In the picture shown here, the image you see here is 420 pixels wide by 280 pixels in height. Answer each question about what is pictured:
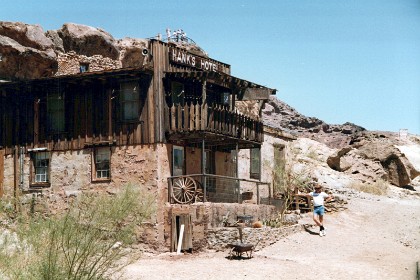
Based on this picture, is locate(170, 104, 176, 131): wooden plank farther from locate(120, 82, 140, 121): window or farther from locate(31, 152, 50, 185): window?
locate(31, 152, 50, 185): window

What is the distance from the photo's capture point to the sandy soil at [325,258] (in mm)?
19062

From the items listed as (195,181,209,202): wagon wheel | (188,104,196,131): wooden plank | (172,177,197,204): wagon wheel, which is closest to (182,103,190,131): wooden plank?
(188,104,196,131): wooden plank

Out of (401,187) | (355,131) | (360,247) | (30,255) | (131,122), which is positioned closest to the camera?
(30,255)

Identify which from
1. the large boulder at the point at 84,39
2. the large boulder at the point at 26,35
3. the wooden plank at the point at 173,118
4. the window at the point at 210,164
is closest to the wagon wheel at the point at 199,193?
the wooden plank at the point at 173,118

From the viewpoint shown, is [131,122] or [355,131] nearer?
[131,122]

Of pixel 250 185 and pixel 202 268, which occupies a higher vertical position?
pixel 250 185

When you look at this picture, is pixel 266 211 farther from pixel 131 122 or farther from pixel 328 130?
pixel 328 130

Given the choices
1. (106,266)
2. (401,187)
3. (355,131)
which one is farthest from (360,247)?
(355,131)

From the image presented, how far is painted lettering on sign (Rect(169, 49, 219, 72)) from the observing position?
85.0 ft

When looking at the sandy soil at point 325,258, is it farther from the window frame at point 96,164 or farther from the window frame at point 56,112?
the window frame at point 56,112

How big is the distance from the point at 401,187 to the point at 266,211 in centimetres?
1737

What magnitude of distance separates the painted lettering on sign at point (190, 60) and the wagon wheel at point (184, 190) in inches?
199

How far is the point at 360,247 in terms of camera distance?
77.1 feet

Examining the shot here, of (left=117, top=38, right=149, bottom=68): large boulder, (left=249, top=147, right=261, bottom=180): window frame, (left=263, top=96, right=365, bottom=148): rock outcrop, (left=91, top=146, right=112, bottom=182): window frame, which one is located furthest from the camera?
(left=263, top=96, right=365, bottom=148): rock outcrop
